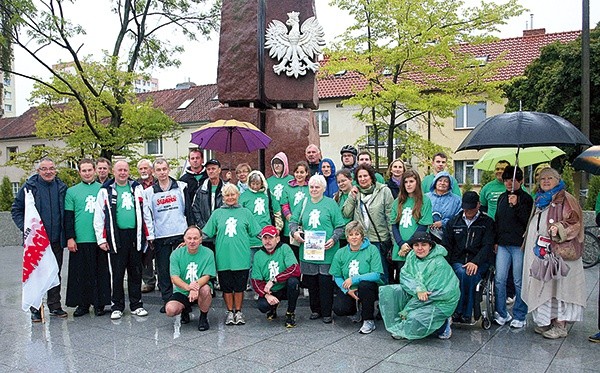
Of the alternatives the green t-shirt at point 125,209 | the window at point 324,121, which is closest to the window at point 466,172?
the window at point 324,121

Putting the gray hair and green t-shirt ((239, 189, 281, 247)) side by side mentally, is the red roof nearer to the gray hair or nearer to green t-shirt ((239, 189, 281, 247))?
green t-shirt ((239, 189, 281, 247))

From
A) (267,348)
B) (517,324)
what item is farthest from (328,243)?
(517,324)

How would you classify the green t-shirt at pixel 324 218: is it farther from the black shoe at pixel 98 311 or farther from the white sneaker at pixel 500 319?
the black shoe at pixel 98 311

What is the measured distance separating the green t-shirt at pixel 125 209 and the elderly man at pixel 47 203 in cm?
61

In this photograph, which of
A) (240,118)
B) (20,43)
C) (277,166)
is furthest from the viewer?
(20,43)

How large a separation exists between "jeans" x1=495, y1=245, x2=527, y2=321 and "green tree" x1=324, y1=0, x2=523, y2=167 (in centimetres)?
828

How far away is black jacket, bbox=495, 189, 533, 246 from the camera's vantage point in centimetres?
536

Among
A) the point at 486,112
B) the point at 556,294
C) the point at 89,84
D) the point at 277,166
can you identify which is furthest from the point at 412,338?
the point at 486,112

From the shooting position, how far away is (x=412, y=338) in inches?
193

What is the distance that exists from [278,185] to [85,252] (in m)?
2.24

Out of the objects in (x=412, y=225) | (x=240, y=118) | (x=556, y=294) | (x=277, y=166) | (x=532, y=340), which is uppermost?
(x=240, y=118)

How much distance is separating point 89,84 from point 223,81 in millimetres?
10374

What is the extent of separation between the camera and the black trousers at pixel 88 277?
5.96 meters

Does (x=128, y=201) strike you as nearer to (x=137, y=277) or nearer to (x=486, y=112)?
(x=137, y=277)
